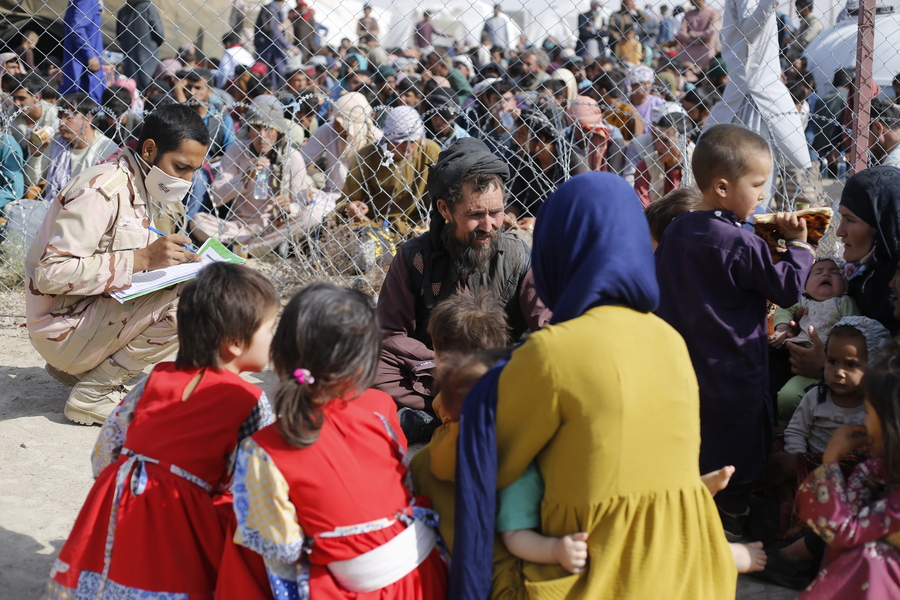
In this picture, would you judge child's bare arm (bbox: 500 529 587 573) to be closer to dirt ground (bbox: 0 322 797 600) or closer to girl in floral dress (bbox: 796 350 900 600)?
dirt ground (bbox: 0 322 797 600)

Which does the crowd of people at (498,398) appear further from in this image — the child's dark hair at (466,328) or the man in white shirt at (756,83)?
the man in white shirt at (756,83)

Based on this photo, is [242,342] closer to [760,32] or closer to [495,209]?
[495,209]

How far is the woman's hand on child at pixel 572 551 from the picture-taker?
186 cm

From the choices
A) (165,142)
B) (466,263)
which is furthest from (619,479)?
(165,142)

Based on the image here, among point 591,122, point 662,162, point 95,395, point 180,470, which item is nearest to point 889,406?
point 180,470

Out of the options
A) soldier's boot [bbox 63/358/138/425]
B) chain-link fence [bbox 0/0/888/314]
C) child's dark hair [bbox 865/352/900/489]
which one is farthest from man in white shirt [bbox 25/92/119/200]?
child's dark hair [bbox 865/352/900/489]

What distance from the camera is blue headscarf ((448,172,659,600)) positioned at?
6.11 feet

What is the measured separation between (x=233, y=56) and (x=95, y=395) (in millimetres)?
7840

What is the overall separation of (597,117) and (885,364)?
4640 millimetres

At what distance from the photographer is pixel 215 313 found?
7.23 feet

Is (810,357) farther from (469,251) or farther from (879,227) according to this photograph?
(469,251)

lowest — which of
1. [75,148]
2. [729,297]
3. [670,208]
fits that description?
[75,148]

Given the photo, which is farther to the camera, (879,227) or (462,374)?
(879,227)

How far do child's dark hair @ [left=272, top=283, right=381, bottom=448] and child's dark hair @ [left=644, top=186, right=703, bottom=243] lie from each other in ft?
6.24
